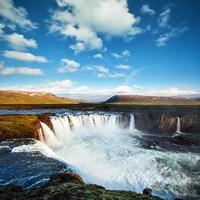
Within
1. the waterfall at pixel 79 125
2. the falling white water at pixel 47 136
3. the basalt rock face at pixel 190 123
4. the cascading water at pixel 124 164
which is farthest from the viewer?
the basalt rock face at pixel 190 123

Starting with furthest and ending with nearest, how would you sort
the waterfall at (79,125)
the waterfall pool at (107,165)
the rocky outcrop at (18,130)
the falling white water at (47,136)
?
the waterfall at (79,125), the falling white water at (47,136), the rocky outcrop at (18,130), the waterfall pool at (107,165)

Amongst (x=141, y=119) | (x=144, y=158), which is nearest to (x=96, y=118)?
(x=141, y=119)

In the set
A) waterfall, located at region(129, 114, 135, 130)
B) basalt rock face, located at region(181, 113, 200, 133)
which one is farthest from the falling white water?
basalt rock face, located at region(181, 113, 200, 133)

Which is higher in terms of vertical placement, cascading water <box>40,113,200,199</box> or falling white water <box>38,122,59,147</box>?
falling white water <box>38,122,59,147</box>

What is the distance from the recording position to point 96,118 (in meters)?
52.8

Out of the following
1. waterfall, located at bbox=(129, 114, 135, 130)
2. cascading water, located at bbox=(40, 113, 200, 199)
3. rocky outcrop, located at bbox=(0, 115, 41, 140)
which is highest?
rocky outcrop, located at bbox=(0, 115, 41, 140)

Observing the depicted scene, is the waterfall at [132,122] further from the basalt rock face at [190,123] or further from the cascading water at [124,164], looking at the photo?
the cascading water at [124,164]

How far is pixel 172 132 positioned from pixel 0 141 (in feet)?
144

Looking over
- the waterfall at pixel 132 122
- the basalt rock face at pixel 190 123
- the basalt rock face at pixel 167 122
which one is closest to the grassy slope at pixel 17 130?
the waterfall at pixel 132 122

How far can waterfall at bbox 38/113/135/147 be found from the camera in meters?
36.3

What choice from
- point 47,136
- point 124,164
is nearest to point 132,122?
point 47,136

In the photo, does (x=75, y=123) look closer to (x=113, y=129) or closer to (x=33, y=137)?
(x=113, y=129)

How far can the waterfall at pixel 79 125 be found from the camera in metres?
→ 36.3

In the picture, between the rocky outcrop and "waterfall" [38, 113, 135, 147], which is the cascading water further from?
the rocky outcrop
